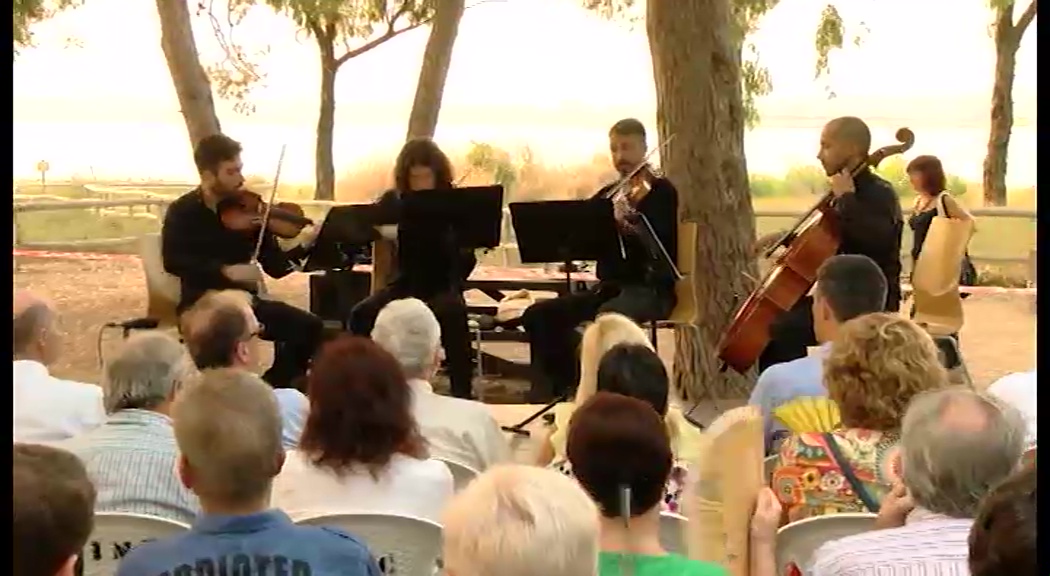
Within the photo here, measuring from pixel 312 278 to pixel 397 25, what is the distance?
583cm

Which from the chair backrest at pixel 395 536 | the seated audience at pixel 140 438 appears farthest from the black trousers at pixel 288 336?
the chair backrest at pixel 395 536

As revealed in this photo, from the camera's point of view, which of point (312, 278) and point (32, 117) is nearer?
point (312, 278)

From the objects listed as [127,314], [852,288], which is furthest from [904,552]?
[127,314]

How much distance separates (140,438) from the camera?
2.29 meters

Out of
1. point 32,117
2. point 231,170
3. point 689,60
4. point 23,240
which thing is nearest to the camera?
point 231,170

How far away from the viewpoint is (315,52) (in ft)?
38.6

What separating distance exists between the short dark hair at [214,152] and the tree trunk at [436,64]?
16.3 ft

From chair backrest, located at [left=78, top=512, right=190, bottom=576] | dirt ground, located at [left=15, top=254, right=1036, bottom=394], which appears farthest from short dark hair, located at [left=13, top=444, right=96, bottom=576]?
dirt ground, located at [left=15, top=254, right=1036, bottom=394]

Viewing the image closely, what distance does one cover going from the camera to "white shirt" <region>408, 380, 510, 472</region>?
2.79 metres

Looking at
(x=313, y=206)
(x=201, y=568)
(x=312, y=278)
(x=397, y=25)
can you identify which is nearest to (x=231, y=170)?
(x=312, y=278)

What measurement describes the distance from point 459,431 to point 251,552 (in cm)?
112

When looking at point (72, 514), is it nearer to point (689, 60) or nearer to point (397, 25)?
point (689, 60)

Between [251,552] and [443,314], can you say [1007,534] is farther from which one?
[443,314]

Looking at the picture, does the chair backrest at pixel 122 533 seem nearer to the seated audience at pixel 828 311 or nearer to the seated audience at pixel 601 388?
the seated audience at pixel 601 388
